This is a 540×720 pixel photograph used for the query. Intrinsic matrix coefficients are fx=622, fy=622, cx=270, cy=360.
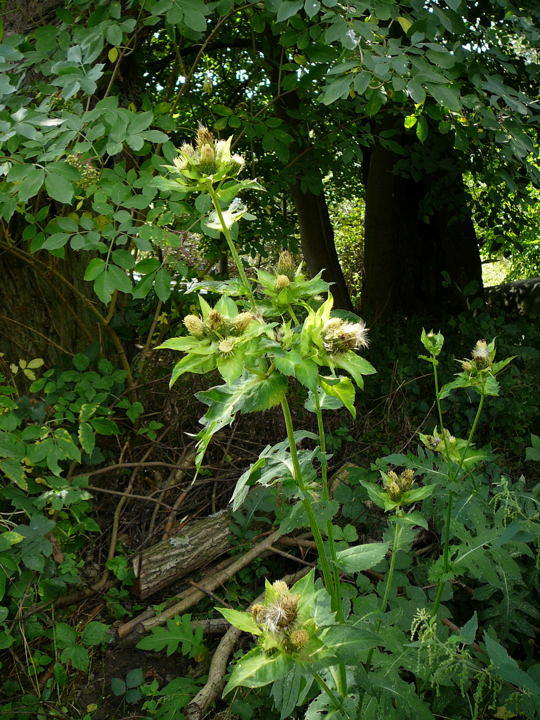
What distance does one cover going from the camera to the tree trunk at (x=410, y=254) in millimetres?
5645

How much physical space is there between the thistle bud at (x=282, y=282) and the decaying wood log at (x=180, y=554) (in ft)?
5.66

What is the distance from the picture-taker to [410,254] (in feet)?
19.3

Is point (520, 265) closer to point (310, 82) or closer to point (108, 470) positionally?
point (310, 82)

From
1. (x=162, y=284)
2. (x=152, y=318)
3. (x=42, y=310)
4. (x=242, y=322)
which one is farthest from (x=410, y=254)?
(x=242, y=322)

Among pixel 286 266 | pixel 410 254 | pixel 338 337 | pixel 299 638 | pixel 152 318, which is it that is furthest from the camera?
pixel 410 254

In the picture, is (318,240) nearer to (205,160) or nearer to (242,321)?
(205,160)

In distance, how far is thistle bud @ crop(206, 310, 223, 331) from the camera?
1229 mm

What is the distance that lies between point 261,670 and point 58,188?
5.09ft

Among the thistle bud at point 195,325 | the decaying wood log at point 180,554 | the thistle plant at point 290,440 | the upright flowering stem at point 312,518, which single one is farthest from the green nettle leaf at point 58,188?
the decaying wood log at point 180,554

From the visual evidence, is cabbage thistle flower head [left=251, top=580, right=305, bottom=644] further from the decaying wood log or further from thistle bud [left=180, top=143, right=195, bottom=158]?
the decaying wood log

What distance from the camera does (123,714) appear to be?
7.43ft

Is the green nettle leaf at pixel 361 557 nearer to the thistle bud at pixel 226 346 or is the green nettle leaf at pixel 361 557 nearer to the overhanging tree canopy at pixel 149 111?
the thistle bud at pixel 226 346

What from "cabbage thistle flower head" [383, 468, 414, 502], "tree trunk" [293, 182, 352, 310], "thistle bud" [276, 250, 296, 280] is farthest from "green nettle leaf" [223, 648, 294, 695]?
"tree trunk" [293, 182, 352, 310]

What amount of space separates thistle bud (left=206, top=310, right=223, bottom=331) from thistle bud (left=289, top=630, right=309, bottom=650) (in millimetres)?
593
